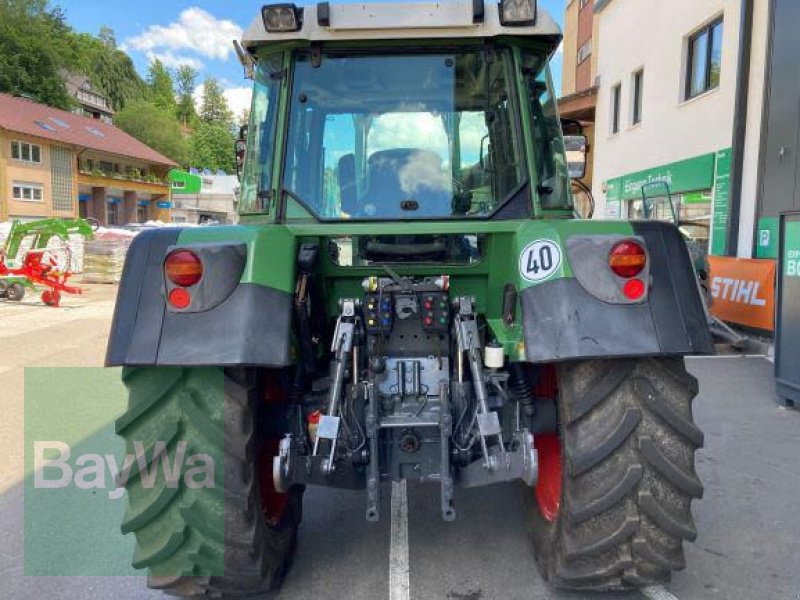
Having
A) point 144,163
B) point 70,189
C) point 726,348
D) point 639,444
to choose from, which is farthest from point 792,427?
point 144,163

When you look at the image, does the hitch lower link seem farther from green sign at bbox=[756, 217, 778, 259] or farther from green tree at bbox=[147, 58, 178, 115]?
green tree at bbox=[147, 58, 178, 115]

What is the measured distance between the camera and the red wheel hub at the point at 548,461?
10.4ft

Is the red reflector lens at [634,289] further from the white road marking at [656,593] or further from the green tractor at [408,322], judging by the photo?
the white road marking at [656,593]

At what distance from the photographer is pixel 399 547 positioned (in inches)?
141

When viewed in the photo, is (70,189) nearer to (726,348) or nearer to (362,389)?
(726,348)

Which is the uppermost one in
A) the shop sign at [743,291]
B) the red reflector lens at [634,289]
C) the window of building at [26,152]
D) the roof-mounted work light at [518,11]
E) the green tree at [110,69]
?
the green tree at [110,69]

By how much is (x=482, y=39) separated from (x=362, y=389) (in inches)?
69.9

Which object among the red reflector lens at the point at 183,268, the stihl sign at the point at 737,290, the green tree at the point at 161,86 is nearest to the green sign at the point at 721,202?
the stihl sign at the point at 737,290

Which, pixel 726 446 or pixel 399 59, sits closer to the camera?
pixel 399 59

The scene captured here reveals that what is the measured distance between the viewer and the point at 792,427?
228 inches

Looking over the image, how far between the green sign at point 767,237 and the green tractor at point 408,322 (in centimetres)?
806

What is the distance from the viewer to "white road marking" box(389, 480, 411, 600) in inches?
124

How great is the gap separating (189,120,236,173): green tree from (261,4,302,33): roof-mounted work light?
74.5 meters

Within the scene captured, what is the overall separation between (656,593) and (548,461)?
0.74 m
